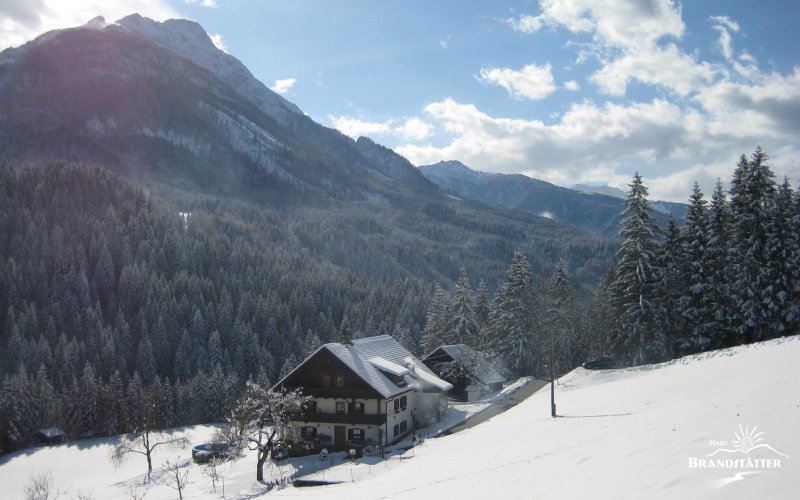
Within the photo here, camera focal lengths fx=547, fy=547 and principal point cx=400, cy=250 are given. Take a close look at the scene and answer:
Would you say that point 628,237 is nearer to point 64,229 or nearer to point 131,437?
point 131,437

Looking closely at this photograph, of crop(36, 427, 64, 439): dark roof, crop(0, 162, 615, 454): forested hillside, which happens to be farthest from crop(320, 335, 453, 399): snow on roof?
crop(36, 427, 64, 439): dark roof

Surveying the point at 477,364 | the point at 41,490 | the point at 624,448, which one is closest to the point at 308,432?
the point at 41,490

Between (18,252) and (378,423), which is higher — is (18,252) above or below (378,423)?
above

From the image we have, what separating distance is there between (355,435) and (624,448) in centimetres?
2900

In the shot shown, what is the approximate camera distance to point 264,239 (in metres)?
187

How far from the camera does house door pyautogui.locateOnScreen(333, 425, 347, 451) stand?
4259 centimetres

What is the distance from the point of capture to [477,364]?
5928cm

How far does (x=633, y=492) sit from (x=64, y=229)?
157m

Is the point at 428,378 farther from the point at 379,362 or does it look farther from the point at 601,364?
the point at 601,364

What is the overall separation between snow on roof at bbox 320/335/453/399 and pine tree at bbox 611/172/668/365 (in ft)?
53.9

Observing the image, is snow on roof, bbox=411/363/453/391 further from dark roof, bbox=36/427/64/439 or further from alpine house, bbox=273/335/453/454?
dark roof, bbox=36/427/64/439

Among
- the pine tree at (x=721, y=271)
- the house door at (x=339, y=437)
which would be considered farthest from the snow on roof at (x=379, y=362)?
the pine tree at (x=721, y=271)

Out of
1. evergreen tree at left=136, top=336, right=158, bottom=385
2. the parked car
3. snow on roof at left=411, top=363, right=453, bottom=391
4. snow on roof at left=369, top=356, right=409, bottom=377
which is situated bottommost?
evergreen tree at left=136, top=336, right=158, bottom=385

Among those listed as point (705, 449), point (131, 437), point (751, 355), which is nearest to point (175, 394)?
point (131, 437)
